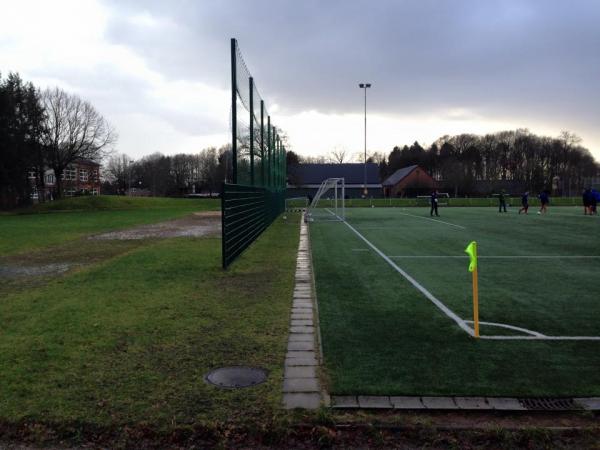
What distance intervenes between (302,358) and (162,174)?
10764 cm

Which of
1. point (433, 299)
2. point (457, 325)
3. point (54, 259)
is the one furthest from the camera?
point (54, 259)

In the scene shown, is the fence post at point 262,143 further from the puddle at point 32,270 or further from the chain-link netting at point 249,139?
the puddle at point 32,270

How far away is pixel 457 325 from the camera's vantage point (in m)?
5.73

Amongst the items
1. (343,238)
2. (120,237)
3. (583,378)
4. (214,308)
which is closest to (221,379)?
(214,308)

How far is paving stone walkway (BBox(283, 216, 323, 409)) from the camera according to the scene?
3689mm

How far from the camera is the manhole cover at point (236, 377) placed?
395cm

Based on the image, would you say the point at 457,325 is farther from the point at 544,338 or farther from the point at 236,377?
the point at 236,377

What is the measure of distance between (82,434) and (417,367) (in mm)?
2683

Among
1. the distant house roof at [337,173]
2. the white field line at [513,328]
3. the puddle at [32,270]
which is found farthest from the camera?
the distant house roof at [337,173]

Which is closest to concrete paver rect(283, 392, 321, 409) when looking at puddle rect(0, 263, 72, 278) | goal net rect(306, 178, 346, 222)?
puddle rect(0, 263, 72, 278)

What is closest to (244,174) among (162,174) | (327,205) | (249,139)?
(249,139)

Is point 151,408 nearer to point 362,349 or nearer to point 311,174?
point 362,349

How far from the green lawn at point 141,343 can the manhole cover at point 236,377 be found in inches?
3.3

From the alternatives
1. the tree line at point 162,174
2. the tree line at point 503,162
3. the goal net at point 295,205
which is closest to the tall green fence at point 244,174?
the goal net at point 295,205
